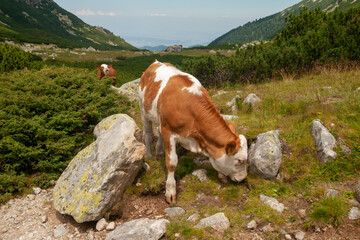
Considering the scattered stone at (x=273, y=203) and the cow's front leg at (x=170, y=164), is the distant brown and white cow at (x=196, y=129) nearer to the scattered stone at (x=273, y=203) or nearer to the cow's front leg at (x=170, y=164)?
the cow's front leg at (x=170, y=164)

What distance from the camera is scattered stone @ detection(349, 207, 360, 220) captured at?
162 inches

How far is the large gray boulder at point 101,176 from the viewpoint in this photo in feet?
16.9

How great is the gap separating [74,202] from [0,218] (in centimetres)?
187

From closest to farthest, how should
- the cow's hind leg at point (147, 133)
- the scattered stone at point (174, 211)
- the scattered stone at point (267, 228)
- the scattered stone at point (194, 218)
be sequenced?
the scattered stone at point (267, 228) → the scattered stone at point (194, 218) → the scattered stone at point (174, 211) → the cow's hind leg at point (147, 133)

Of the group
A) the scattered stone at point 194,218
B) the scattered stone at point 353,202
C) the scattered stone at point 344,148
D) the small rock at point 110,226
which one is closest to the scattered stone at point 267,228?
the scattered stone at point 194,218

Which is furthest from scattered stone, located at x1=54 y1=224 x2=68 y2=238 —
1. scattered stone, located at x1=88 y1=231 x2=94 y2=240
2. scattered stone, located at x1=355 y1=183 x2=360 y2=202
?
scattered stone, located at x1=355 y1=183 x2=360 y2=202

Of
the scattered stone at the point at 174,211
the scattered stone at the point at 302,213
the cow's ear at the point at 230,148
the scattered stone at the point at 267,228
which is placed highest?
the cow's ear at the point at 230,148

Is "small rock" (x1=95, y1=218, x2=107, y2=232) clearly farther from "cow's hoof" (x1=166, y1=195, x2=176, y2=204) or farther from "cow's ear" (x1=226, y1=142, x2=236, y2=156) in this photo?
"cow's ear" (x1=226, y1=142, x2=236, y2=156)

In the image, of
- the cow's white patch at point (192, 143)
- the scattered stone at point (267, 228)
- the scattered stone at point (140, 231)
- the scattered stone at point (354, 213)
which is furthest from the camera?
the cow's white patch at point (192, 143)

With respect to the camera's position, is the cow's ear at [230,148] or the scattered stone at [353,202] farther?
the cow's ear at [230,148]

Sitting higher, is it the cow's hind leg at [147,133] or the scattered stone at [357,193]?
the cow's hind leg at [147,133]

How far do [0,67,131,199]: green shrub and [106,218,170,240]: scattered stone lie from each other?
3.24 meters

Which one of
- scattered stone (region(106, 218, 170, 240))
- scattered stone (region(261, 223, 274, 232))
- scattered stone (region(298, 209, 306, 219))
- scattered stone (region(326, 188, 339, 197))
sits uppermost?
scattered stone (region(326, 188, 339, 197))

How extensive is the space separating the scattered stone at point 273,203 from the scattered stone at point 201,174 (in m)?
1.48
